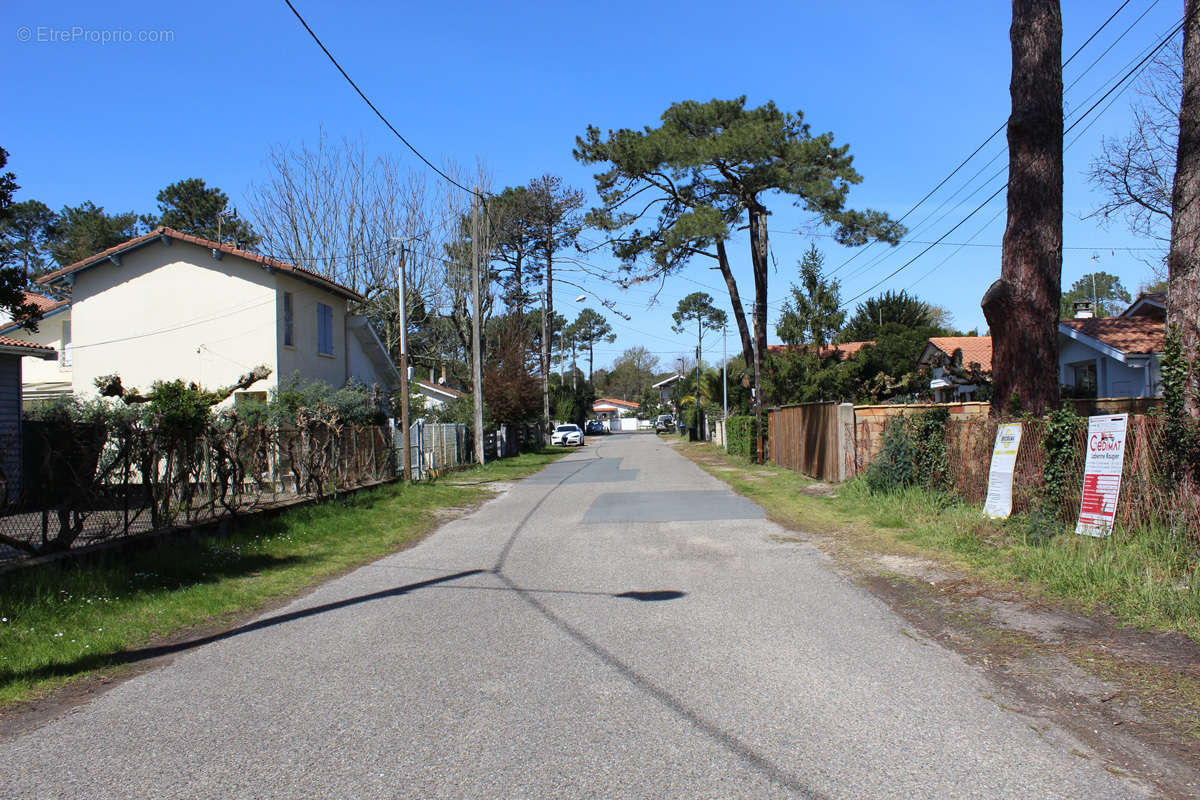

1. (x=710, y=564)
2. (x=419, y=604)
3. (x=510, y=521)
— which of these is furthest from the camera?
(x=510, y=521)

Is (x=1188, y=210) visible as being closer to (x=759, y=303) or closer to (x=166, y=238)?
(x=759, y=303)

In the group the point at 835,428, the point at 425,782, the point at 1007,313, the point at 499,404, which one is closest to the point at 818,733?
the point at 425,782

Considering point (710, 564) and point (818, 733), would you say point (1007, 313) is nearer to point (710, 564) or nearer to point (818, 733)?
point (710, 564)

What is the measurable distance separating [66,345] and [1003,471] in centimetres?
2592

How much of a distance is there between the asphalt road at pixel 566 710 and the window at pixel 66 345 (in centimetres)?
2057

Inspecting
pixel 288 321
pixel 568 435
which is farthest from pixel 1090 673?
pixel 568 435

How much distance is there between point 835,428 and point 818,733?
639 inches

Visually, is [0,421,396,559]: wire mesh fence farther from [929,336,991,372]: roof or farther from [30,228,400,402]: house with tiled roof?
[929,336,991,372]: roof

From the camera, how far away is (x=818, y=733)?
446 cm

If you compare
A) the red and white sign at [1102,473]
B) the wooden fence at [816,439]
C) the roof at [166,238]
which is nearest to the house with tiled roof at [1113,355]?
the wooden fence at [816,439]

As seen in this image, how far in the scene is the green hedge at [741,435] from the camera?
3231 cm

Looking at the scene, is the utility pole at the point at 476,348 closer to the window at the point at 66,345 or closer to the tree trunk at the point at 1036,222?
the window at the point at 66,345

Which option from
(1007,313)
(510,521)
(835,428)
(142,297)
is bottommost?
(510,521)

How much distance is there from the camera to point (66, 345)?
25281 mm
